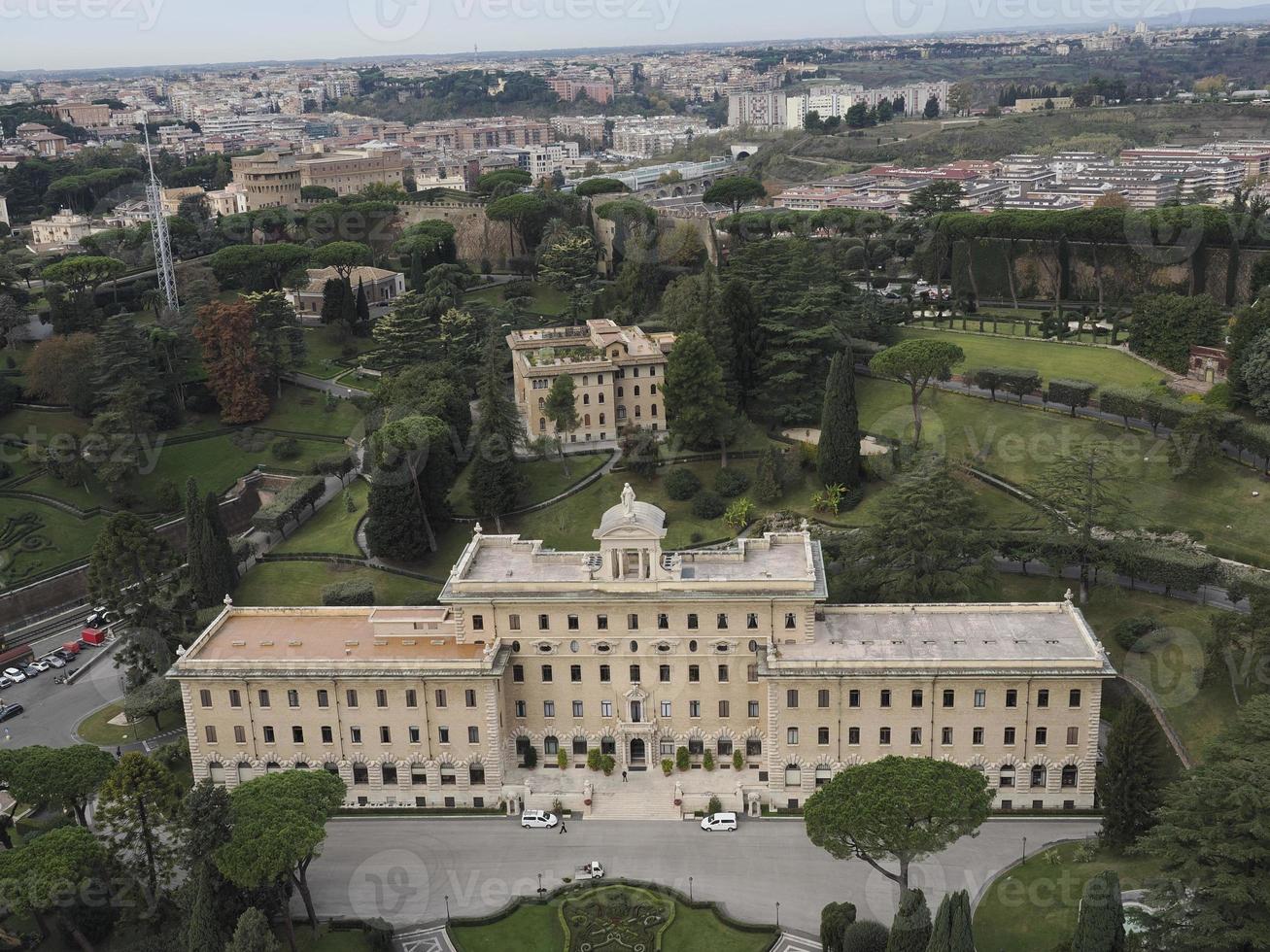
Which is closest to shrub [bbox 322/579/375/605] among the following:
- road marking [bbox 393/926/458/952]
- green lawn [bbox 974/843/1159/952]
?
road marking [bbox 393/926/458/952]

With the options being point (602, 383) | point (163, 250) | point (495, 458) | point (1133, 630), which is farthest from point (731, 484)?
point (163, 250)

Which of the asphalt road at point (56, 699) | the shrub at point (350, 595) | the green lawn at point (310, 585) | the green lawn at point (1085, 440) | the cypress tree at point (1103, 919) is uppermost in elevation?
the green lawn at point (1085, 440)

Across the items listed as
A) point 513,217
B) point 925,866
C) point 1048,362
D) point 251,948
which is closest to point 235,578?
point 251,948

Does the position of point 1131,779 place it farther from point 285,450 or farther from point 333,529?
point 285,450

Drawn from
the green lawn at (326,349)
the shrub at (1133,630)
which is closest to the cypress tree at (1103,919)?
the shrub at (1133,630)

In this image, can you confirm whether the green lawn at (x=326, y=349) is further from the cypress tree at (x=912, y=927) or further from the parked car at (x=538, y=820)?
the cypress tree at (x=912, y=927)

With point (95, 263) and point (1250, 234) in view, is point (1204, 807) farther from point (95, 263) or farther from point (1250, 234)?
point (95, 263)

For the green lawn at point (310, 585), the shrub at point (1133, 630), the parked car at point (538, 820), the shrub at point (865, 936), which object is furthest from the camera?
the green lawn at point (310, 585)

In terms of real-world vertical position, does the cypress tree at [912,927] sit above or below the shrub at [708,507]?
below

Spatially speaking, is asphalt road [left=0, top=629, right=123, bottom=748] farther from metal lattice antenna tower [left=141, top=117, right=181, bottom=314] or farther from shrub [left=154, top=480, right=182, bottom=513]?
metal lattice antenna tower [left=141, top=117, right=181, bottom=314]
